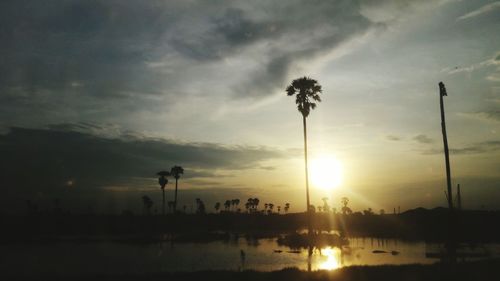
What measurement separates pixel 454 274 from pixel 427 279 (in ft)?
Answer: 6.74

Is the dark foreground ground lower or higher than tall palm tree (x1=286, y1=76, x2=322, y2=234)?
lower

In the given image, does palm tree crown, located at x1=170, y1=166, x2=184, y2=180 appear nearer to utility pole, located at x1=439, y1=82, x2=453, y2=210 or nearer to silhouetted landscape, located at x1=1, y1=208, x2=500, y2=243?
silhouetted landscape, located at x1=1, y1=208, x2=500, y2=243

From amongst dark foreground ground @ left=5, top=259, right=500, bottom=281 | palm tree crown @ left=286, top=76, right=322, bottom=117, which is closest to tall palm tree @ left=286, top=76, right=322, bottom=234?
palm tree crown @ left=286, top=76, right=322, bottom=117

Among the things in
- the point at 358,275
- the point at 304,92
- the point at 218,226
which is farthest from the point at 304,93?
the point at 218,226

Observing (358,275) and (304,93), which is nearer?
(358,275)

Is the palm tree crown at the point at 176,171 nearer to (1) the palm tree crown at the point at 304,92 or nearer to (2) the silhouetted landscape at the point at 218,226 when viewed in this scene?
(2) the silhouetted landscape at the point at 218,226

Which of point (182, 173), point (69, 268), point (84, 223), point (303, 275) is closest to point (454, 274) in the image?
point (303, 275)

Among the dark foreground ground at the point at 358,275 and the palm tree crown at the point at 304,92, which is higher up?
the palm tree crown at the point at 304,92

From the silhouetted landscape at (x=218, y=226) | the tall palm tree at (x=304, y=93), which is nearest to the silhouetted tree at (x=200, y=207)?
the silhouetted landscape at (x=218, y=226)

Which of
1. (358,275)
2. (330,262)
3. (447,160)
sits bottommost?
(330,262)

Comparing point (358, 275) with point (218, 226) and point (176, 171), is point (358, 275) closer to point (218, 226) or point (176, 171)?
point (176, 171)

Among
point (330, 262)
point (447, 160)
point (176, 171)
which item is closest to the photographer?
point (447, 160)

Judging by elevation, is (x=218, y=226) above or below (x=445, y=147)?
below

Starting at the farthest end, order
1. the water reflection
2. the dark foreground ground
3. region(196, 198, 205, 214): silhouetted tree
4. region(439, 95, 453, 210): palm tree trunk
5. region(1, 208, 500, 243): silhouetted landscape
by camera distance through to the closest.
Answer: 1. region(196, 198, 205, 214): silhouetted tree
2. region(1, 208, 500, 243): silhouetted landscape
3. region(439, 95, 453, 210): palm tree trunk
4. the water reflection
5. the dark foreground ground
